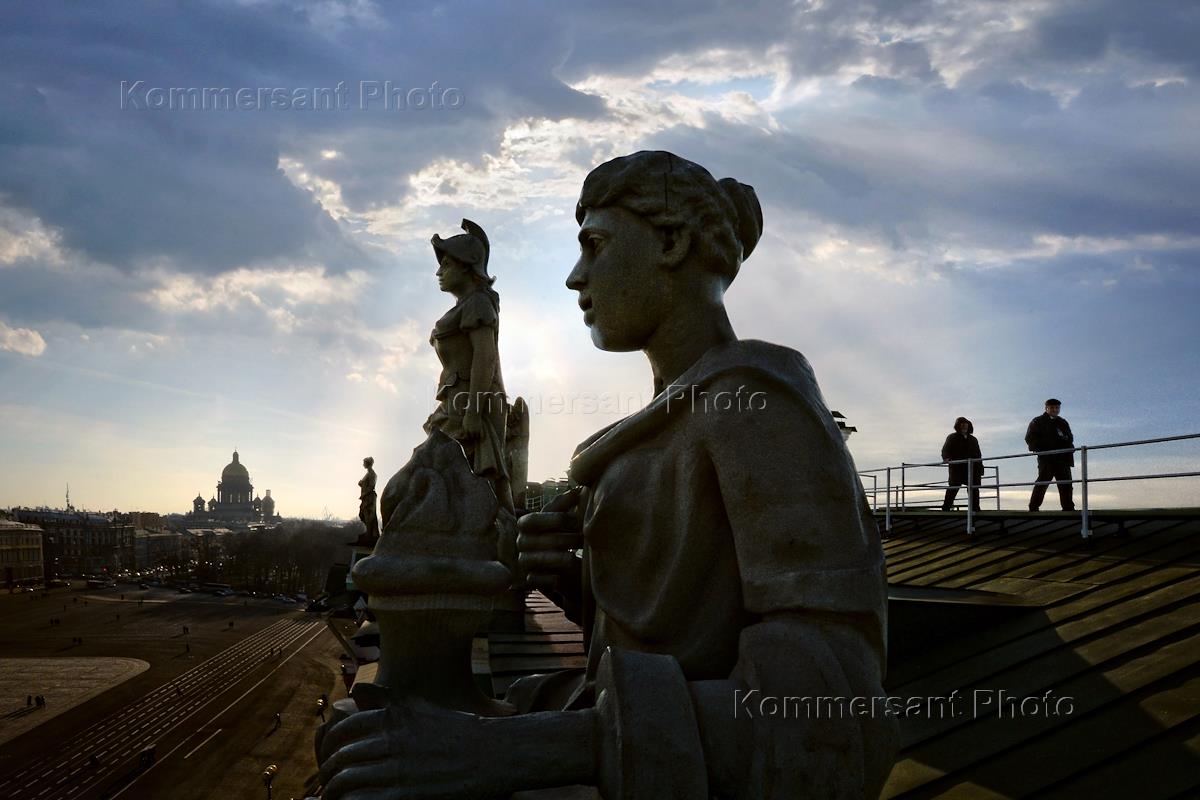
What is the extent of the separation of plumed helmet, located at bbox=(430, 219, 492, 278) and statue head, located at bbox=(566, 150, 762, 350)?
572 centimetres

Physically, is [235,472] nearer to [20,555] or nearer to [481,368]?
[20,555]

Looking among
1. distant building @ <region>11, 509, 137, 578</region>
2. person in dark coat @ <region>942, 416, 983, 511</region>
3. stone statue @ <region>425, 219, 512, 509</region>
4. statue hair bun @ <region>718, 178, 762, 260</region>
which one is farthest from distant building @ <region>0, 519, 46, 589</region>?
statue hair bun @ <region>718, 178, 762, 260</region>

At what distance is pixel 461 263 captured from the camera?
24.2 ft

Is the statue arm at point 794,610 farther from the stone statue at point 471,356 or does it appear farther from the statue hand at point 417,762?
the stone statue at point 471,356

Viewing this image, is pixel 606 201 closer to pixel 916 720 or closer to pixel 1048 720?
pixel 1048 720

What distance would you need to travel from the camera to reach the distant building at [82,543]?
10288 centimetres

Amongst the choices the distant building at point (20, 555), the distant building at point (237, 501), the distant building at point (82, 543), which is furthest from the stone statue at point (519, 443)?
the distant building at point (237, 501)

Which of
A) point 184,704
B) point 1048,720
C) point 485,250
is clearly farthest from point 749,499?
point 184,704

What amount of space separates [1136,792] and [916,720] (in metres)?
1.49

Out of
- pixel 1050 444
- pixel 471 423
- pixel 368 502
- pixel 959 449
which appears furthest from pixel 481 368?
pixel 368 502

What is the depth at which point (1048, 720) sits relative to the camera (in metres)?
3.92

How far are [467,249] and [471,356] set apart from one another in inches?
41.4

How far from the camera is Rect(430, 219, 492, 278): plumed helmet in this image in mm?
7316

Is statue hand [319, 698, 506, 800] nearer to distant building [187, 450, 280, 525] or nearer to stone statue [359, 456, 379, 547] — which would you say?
stone statue [359, 456, 379, 547]
